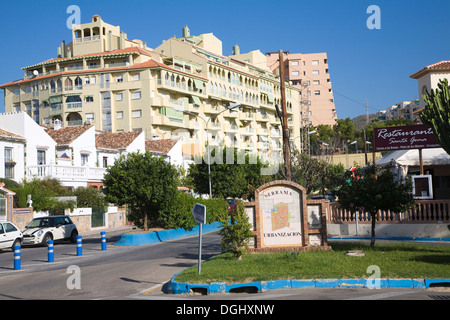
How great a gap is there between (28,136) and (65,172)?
4.06 meters

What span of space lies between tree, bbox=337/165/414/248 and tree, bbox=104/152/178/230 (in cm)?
1285

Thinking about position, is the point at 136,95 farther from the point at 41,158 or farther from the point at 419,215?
the point at 419,215

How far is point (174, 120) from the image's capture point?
73688 mm

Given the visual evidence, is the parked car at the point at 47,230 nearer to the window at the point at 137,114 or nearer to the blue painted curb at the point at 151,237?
the blue painted curb at the point at 151,237

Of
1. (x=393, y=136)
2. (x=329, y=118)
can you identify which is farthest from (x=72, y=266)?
(x=329, y=118)

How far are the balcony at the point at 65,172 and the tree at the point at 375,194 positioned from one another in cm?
2450

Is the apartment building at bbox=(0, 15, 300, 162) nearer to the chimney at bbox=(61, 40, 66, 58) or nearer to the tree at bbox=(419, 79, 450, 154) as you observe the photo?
the chimney at bbox=(61, 40, 66, 58)

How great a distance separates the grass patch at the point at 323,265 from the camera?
1215 cm

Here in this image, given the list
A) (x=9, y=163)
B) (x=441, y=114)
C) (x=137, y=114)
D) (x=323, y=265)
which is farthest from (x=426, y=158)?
(x=137, y=114)

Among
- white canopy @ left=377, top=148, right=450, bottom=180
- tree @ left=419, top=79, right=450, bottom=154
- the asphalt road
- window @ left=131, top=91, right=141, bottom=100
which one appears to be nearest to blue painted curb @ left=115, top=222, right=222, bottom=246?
the asphalt road

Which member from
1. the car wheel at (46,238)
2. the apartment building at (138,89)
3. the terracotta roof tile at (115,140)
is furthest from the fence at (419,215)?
the apartment building at (138,89)

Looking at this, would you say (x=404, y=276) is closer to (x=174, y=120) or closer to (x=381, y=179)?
(x=381, y=179)

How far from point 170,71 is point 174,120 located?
704cm

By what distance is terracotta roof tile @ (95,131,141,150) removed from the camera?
5200cm
